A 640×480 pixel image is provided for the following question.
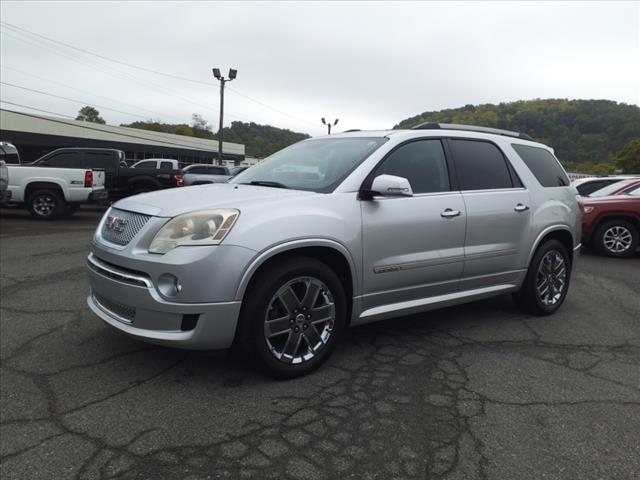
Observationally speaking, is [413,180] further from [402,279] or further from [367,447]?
[367,447]

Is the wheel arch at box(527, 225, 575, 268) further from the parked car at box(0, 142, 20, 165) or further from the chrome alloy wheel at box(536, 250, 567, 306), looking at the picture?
the parked car at box(0, 142, 20, 165)

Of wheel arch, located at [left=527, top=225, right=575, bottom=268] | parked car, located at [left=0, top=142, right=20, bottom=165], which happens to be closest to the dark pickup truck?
parked car, located at [left=0, top=142, right=20, bottom=165]

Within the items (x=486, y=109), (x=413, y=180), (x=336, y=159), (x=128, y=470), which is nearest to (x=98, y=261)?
(x=128, y=470)

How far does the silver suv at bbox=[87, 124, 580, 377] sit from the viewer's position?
9.32 feet

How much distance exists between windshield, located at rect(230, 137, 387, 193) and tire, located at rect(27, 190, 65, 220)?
959cm

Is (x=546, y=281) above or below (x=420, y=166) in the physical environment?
below

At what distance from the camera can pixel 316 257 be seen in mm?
3279

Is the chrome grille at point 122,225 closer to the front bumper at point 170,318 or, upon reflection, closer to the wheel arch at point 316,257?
the front bumper at point 170,318

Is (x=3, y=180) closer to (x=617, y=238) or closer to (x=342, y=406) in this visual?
(x=342, y=406)

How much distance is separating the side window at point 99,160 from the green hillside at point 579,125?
102ft

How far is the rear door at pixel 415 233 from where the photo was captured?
343cm

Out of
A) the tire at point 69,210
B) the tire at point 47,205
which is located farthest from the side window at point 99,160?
the tire at point 47,205

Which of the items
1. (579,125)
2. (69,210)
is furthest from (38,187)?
(579,125)

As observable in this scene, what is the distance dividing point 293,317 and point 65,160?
12.4m
